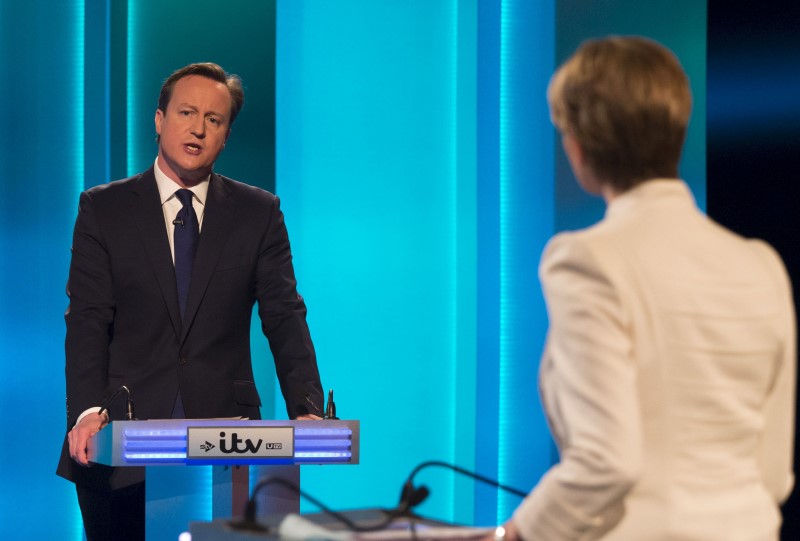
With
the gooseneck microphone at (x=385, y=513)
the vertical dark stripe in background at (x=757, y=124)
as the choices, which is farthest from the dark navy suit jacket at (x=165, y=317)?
the vertical dark stripe in background at (x=757, y=124)

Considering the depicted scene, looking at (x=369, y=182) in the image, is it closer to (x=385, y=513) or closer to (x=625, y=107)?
(x=385, y=513)

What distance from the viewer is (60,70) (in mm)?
4363

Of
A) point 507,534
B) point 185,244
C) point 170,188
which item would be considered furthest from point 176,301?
point 507,534

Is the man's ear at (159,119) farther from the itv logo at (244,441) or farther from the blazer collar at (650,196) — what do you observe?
the blazer collar at (650,196)

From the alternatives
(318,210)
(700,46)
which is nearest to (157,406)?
(318,210)

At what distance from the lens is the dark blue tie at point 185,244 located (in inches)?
123

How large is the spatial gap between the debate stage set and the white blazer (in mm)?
2931

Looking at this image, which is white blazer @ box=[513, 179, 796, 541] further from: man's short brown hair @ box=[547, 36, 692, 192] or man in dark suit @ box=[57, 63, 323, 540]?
man in dark suit @ box=[57, 63, 323, 540]

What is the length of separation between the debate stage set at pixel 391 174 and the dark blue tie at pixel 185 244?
1.15m

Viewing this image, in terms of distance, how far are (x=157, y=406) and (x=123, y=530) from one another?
0.33 meters

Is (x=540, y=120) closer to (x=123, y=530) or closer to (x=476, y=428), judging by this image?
(x=476, y=428)

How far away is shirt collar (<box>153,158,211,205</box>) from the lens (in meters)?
3.26

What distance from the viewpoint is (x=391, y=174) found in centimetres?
475

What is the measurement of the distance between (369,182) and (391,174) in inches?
3.9
